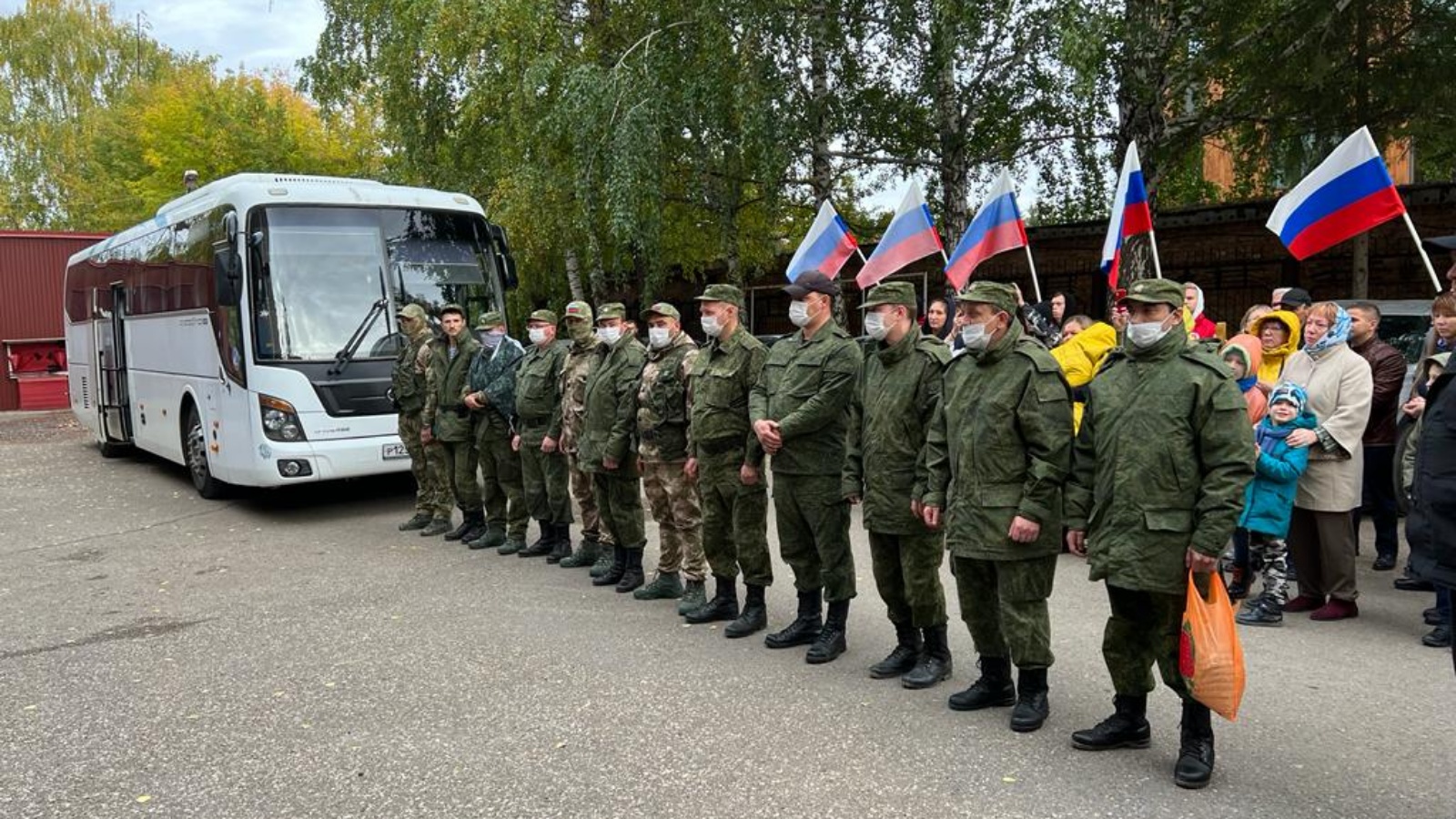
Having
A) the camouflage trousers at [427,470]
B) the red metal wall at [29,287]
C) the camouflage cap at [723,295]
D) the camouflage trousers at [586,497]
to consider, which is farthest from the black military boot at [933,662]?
the red metal wall at [29,287]

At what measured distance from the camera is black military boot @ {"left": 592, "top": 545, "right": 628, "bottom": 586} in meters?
6.82

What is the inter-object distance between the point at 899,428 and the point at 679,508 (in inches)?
76.5

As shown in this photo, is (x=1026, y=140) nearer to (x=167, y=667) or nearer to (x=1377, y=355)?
(x=1377, y=355)

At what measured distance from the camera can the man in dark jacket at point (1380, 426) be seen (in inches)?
268

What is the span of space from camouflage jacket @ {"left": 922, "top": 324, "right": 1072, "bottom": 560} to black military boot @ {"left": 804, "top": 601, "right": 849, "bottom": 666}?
1131mm

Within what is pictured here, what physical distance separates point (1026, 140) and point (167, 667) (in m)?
12.6

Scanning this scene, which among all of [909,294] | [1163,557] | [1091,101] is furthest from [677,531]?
[1091,101]

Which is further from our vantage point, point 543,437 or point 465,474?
point 465,474

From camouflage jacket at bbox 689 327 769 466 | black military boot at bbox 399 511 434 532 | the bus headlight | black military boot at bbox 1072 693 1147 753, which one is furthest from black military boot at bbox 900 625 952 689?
the bus headlight

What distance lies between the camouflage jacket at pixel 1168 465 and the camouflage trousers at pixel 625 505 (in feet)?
11.3

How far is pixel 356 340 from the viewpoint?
9.39m

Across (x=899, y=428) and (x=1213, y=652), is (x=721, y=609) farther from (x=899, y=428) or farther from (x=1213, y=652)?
(x=1213, y=652)

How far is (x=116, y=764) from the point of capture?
164 inches

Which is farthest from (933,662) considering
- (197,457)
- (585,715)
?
(197,457)
